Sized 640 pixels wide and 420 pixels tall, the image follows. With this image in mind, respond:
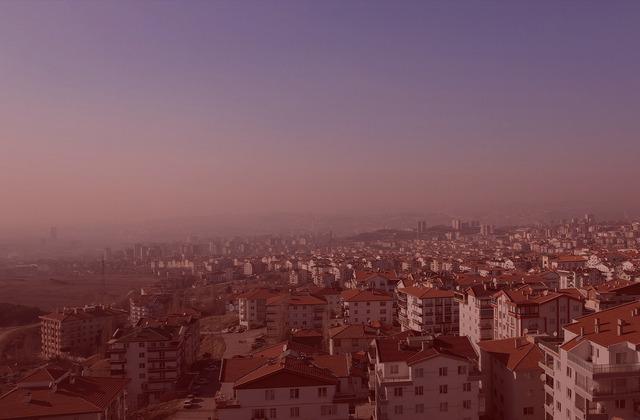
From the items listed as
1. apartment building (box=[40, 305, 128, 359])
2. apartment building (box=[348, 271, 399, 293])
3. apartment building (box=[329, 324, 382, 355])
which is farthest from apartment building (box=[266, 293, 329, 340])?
apartment building (box=[40, 305, 128, 359])

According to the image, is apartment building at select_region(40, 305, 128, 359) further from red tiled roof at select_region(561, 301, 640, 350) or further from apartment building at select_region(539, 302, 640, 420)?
red tiled roof at select_region(561, 301, 640, 350)

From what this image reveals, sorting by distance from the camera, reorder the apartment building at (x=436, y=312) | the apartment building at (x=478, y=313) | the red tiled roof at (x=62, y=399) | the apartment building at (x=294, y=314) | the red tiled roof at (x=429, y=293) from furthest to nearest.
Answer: the apartment building at (x=294, y=314), the red tiled roof at (x=429, y=293), the apartment building at (x=436, y=312), the apartment building at (x=478, y=313), the red tiled roof at (x=62, y=399)

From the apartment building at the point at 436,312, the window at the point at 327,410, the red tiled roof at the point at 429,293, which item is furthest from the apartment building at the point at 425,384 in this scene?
the red tiled roof at the point at 429,293

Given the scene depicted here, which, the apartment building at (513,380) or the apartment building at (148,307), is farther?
the apartment building at (148,307)

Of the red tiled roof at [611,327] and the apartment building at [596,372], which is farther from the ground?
the red tiled roof at [611,327]

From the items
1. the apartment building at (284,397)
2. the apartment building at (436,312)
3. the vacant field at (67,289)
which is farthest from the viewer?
the vacant field at (67,289)

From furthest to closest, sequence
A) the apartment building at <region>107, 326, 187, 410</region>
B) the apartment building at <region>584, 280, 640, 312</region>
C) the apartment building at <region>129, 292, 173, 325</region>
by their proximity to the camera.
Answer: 1. the apartment building at <region>129, 292, 173, 325</region>
2. the apartment building at <region>107, 326, 187, 410</region>
3. the apartment building at <region>584, 280, 640, 312</region>

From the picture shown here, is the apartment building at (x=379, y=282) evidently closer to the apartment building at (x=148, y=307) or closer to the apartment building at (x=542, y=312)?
the apartment building at (x=148, y=307)
